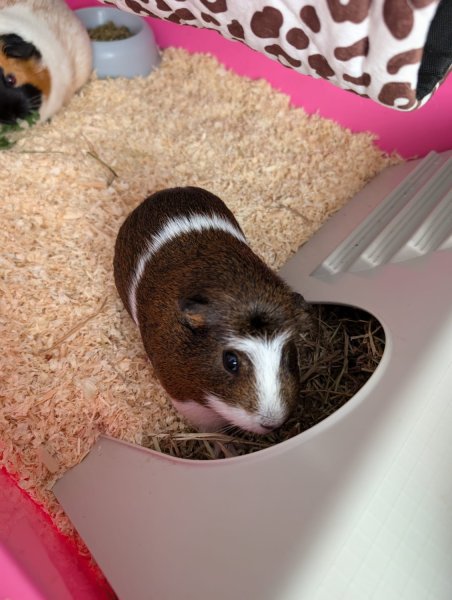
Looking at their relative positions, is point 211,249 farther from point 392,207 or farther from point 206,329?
point 392,207

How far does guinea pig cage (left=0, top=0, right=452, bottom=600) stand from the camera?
4.06 ft

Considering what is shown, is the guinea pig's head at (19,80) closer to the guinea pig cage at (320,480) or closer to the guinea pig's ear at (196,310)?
the guinea pig cage at (320,480)

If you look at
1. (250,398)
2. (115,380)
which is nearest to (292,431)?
(250,398)

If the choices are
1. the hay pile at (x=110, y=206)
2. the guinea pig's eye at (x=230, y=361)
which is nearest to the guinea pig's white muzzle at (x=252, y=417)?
the guinea pig's eye at (x=230, y=361)

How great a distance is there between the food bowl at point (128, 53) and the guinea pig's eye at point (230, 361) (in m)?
2.25

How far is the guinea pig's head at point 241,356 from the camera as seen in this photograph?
1.66 m

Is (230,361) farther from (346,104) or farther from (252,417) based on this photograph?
(346,104)

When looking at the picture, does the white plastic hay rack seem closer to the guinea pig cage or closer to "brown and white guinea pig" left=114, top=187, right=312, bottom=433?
the guinea pig cage

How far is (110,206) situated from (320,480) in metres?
1.73

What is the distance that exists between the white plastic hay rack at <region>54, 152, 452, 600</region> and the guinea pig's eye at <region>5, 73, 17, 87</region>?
1941 mm

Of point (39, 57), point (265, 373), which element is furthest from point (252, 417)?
point (39, 57)

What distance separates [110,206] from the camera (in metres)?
2.58

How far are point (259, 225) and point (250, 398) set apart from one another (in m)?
1.13

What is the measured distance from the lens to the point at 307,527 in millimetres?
1237
